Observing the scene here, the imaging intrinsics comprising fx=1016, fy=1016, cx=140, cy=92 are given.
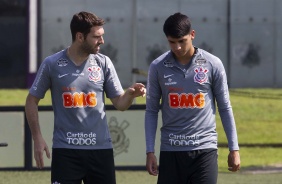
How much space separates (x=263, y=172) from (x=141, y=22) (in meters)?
12.5

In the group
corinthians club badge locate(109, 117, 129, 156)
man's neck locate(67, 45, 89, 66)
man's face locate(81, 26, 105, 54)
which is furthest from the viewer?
corinthians club badge locate(109, 117, 129, 156)

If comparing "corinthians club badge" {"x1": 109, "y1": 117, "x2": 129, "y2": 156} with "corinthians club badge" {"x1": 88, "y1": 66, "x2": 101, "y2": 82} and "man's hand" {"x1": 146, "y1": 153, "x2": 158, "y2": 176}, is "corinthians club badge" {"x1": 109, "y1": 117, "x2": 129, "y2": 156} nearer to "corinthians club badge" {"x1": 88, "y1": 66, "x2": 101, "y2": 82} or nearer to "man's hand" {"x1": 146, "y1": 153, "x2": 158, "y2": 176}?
"corinthians club badge" {"x1": 88, "y1": 66, "x2": 101, "y2": 82}

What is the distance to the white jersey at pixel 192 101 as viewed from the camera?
22.4ft

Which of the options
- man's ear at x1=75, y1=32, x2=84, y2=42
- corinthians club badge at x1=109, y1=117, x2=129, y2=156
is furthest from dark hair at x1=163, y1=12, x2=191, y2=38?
corinthians club badge at x1=109, y1=117, x2=129, y2=156

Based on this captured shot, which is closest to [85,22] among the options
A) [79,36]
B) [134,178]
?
[79,36]

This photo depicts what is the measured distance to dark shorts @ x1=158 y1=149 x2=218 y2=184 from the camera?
6805 millimetres

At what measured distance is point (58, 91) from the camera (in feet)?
23.4

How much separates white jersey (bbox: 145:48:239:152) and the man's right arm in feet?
2.55

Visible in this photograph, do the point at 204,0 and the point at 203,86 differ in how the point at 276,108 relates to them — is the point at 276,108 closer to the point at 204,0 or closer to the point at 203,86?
the point at 204,0

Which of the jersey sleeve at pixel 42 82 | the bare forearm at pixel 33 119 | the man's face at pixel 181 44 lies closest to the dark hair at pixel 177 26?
the man's face at pixel 181 44

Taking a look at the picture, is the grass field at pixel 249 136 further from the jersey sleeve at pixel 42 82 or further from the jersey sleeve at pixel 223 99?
the jersey sleeve at pixel 223 99

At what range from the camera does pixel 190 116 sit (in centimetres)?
682

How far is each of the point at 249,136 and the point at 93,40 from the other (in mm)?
11369

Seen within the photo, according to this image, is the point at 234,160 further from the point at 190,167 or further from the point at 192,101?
the point at 192,101
